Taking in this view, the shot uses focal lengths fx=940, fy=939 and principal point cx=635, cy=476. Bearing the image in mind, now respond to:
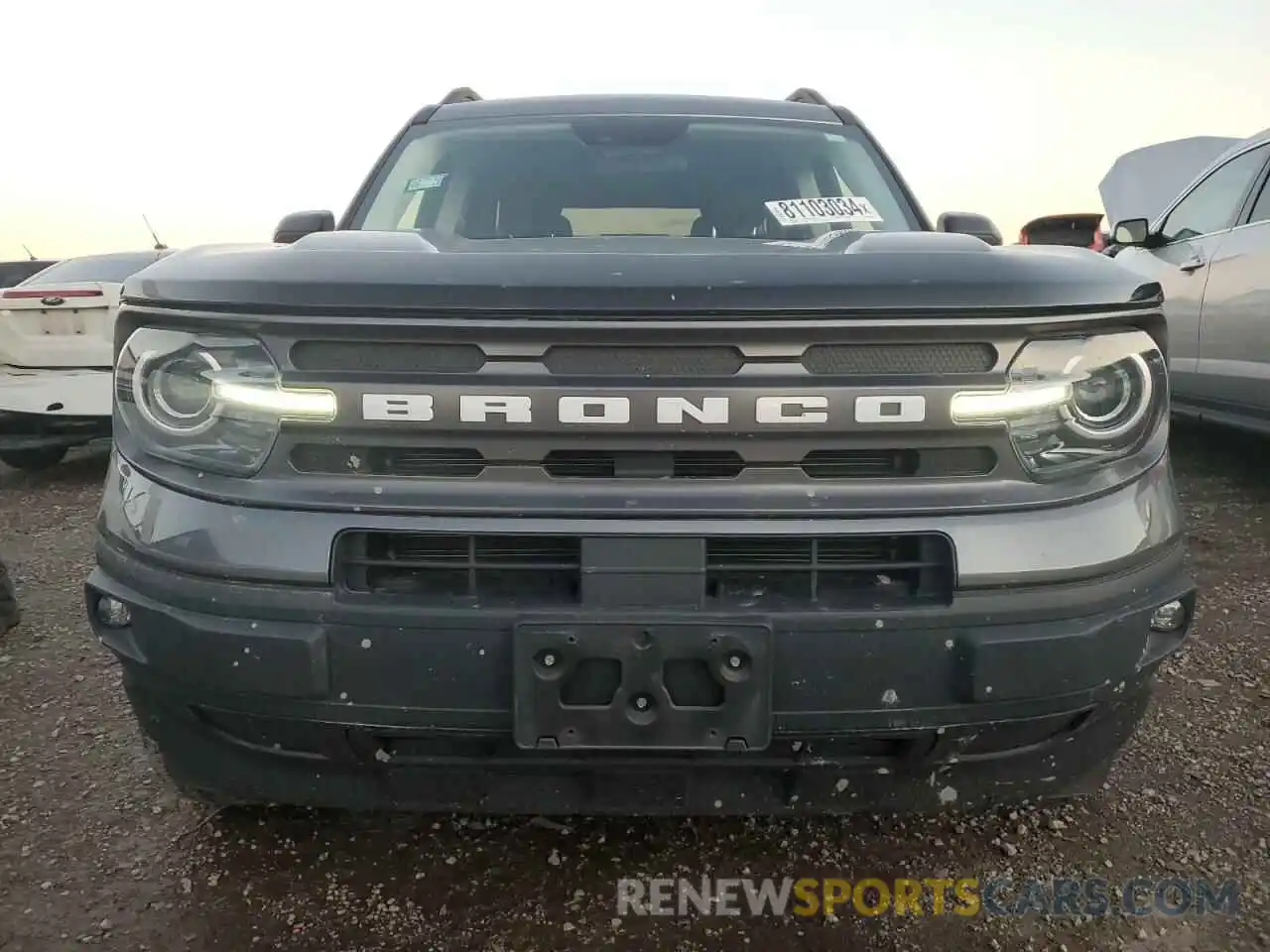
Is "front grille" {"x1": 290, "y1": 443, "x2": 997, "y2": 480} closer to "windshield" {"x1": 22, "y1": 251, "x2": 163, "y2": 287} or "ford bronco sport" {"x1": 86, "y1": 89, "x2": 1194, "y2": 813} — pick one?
"ford bronco sport" {"x1": 86, "y1": 89, "x2": 1194, "y2": 813}

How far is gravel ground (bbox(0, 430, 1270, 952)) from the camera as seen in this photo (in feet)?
6.24

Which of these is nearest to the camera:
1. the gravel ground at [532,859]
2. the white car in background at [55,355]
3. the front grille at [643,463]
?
the front grille at [643,463]

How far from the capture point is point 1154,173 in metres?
13.8

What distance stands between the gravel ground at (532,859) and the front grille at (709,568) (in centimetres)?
78

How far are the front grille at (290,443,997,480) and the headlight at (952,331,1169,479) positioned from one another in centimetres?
8

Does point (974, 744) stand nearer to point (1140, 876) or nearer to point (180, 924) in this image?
point (1140, 876)

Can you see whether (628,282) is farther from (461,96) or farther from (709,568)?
(461,96)

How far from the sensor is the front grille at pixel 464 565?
1591mm

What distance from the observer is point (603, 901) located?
1995mm

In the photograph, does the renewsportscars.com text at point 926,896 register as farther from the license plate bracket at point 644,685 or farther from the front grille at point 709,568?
the front grille at point 709,568

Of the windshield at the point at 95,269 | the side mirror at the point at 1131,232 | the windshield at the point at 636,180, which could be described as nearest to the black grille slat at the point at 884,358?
the windshield at the point at 636,180

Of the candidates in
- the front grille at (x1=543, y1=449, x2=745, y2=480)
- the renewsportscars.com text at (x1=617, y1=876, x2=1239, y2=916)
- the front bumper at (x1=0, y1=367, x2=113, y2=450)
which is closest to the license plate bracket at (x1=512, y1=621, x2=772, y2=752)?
the front grille at (x1=543, y1=449, x2=745, y2=480)

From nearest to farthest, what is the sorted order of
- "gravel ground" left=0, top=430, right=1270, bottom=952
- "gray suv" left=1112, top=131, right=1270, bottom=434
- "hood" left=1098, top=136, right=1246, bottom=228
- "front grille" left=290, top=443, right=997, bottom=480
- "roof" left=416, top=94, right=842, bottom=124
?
"front grille" left=290, top=443, right=997, bottom=480 < "gravel ground" left=0, top=430, right=1270, bottom=952 < "roof" left=416, top=94, right=842, bottom=124 < "gray suv" left=1112, top=131, right=1270, bottom=434 < "hood" left=1098, top=136, right=1246, bottom=228

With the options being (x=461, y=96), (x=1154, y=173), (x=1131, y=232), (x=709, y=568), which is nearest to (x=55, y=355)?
(x=461, y=96)
